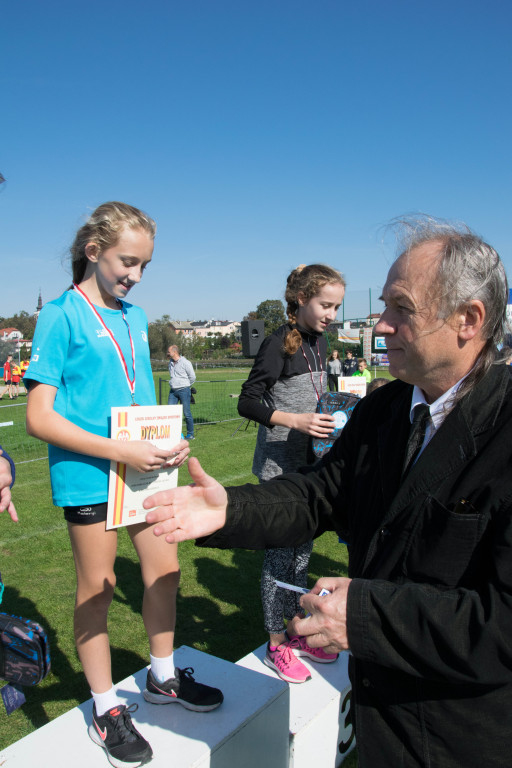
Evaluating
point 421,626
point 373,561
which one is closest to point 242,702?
point 373,561

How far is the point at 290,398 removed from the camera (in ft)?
9.71

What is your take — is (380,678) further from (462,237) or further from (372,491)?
(462,237)

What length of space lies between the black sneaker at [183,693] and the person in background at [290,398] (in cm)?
63

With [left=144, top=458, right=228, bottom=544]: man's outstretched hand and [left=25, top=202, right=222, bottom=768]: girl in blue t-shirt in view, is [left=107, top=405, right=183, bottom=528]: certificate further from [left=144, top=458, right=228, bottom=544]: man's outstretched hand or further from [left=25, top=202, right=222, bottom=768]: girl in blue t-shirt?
[left=144, top=458, right=228, bottom=544]: man's outstretched hand

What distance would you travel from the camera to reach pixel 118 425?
2.01 m

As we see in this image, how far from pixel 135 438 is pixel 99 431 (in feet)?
0.46

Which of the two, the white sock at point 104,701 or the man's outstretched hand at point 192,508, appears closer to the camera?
the man's outstretched hand at point 192,508

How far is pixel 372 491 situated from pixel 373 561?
0.20 m

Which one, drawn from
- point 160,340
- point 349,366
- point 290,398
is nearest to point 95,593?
point 290,398

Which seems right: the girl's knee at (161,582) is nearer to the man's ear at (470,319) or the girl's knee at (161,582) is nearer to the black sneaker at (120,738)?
the black sneaker at (120,738)

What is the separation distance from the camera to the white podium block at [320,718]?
7.39 feet

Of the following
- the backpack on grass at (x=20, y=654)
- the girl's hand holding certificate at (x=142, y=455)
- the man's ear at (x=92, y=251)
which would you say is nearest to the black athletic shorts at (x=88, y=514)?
the girl's hand holding certificate at (x=142, y=455)

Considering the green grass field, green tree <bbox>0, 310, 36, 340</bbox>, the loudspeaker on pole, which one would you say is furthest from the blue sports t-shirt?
green tree <bbox>0, 310, 36, 340</bbox>

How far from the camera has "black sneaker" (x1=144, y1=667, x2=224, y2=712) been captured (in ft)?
7.00
